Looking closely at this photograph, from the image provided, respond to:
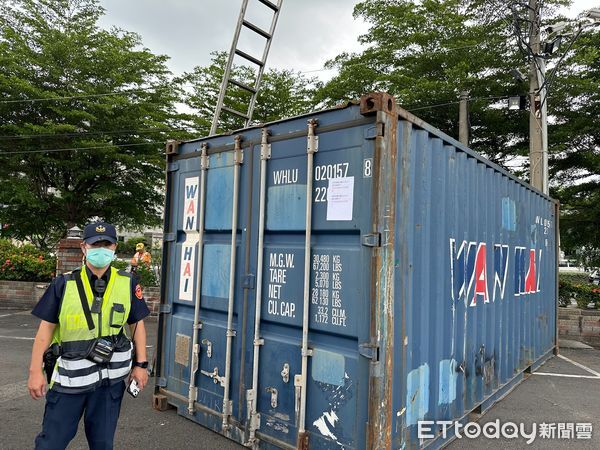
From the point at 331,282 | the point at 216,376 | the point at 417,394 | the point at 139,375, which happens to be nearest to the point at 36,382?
the point at 139,375

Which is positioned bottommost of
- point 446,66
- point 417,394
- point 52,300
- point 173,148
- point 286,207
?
point 417,394

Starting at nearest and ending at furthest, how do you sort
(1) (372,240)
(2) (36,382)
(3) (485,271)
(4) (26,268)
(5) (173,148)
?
(2) (36,382) < (1) (372,240) < (3) (485,271) < (5) (173,148) < (4) (26,268)

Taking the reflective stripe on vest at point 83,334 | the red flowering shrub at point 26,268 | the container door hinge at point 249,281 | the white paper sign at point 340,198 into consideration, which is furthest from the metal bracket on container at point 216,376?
the red flowering shrub at point 26,268

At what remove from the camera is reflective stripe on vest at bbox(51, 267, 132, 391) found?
2.75 meters

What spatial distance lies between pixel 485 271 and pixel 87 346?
353 centimetres

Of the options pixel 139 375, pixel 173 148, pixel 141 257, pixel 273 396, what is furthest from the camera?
pixel 141 257

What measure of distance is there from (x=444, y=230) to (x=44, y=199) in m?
16.0

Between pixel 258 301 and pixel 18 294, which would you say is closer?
pixel 258 301

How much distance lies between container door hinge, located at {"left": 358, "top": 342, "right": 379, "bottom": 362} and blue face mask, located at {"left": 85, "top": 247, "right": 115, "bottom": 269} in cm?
172

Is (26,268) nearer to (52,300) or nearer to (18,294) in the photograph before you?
(18,294)

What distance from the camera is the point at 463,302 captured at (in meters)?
4.00

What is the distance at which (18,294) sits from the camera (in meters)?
11.6

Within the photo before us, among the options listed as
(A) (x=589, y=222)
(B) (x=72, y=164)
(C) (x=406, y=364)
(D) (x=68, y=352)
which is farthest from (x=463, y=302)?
(B) (x=72, y=164)

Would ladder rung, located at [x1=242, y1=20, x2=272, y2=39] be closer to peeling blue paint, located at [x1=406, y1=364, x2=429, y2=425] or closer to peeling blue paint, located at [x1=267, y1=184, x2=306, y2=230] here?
peeling blue paint, located at [x1=267, y1=184, x2=306, y2=230]
